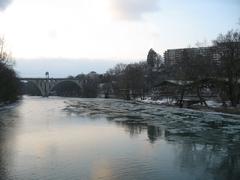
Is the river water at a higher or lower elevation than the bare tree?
lower

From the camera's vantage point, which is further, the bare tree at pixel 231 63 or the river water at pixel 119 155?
the bare tree at pixel 231 63

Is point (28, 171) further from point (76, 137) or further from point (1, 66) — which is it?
point (1, 66)

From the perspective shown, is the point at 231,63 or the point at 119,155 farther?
the point at 231,63

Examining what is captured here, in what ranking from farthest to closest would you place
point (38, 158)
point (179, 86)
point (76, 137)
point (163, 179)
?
point (179, 86)
point (76, 137)
point (38, 158)
point (163, 179)

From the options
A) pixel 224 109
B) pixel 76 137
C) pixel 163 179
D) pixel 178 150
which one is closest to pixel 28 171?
pixel 163 179

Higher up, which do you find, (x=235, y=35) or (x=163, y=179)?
(x=235, y=35)

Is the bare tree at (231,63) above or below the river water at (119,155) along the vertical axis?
above

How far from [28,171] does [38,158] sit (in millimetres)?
3116

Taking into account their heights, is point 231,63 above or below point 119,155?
Answer: above

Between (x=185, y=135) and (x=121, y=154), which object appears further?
(x=185, y=135)

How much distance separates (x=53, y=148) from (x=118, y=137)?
662cm

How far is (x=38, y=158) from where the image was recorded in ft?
64.0

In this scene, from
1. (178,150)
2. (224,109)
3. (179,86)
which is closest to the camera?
(178,150)

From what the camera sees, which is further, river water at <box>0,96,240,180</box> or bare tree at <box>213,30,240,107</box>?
bare tree at <box>213,30,240,107</box>
